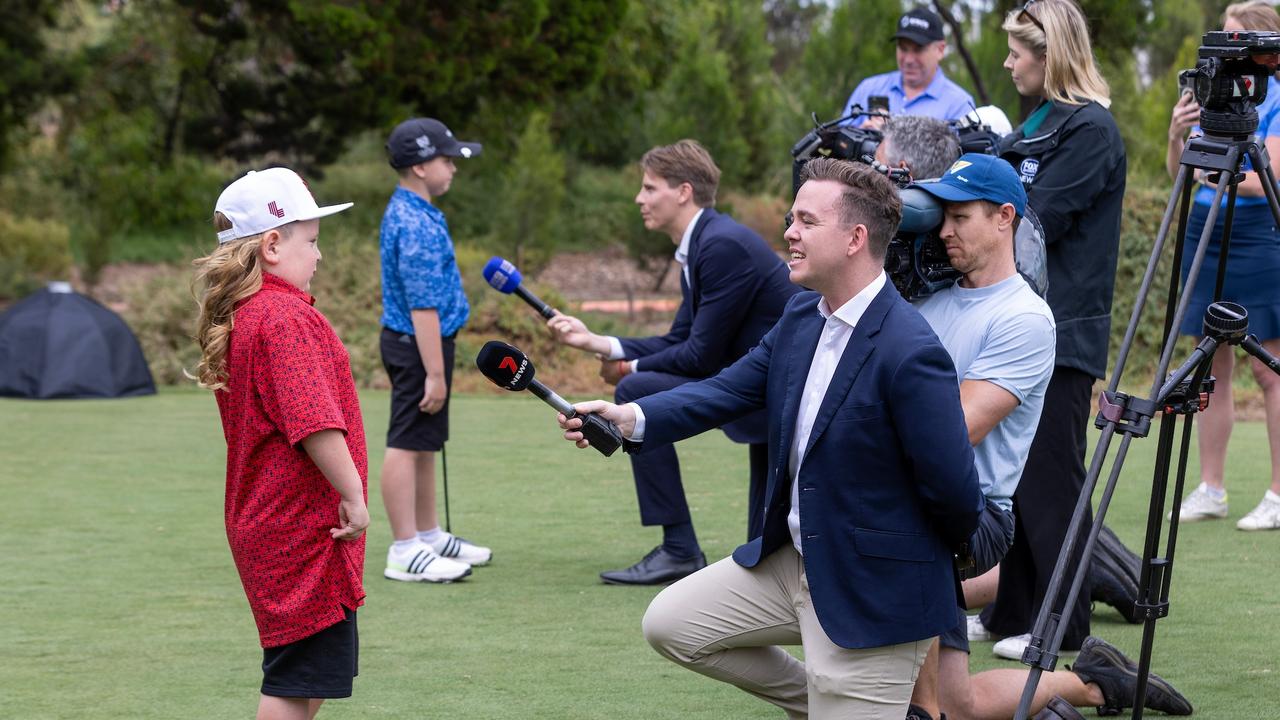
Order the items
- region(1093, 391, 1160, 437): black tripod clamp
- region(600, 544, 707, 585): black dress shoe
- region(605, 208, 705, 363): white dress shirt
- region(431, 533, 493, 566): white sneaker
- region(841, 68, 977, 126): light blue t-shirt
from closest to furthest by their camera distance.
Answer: region(1093, 391, 1160, 437): black tripod clamp → region(605, 208, 705, 363): white dress shirt → region(600, 544, 707, 585): black dress shoe → region(431, 533, 493, 566): white sneaker → region(841, 68, 977, 126): light blue t-shirt

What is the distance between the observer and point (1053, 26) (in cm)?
478

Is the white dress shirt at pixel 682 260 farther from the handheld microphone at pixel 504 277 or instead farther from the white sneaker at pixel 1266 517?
the white sneaker at pixel 1266 517

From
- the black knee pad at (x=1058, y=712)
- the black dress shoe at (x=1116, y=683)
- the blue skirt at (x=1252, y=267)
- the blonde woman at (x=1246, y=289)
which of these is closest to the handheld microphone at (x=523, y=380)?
the black knee pad at (x=1058, y=712)

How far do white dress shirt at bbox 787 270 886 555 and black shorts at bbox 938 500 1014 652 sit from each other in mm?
429

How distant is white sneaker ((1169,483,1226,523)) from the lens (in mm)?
6824

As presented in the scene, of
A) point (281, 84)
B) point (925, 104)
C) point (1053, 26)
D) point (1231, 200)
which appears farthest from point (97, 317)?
point (1231, 200)

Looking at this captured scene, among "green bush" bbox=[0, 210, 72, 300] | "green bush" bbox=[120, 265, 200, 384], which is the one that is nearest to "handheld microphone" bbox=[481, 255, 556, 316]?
"green bush" bbox=[120, 265, 200, 384]

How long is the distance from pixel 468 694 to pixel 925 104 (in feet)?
12.8

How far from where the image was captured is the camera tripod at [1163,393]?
3367 millimetres

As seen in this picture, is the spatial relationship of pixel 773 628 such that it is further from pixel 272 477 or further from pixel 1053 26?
pixel 1053 26

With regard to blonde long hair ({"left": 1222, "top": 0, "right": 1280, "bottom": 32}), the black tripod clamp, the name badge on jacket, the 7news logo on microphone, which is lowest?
the black tripod clamp

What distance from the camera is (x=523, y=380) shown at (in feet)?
11.1

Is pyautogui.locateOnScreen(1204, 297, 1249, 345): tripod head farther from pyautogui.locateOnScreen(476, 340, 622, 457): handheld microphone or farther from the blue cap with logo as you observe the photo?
pyautogui.locateOnScreen(476, 340, 622, 457): handheld microphone

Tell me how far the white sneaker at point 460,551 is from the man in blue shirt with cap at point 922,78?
277 cm
